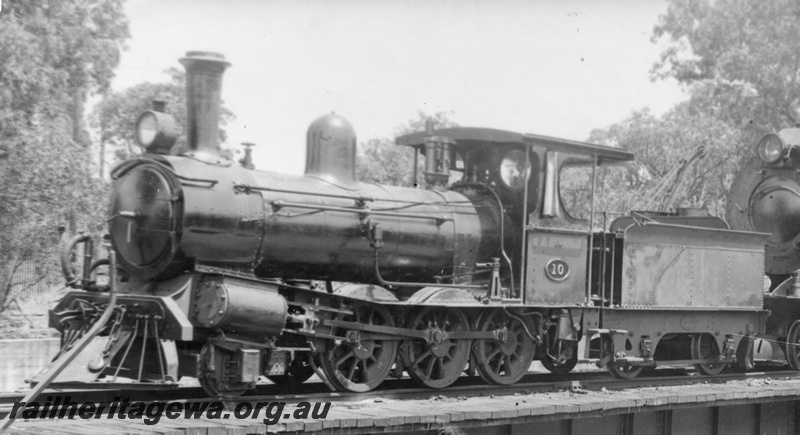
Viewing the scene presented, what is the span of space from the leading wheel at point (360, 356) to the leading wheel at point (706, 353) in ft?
17.8

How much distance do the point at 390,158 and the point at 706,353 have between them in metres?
35.8

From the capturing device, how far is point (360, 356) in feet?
34.7

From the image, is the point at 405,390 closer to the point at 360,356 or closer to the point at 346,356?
the point at 360,356

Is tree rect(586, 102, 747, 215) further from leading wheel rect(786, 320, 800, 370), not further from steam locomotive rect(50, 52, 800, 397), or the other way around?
steam locomotive rect(50, 52, 800, 397)

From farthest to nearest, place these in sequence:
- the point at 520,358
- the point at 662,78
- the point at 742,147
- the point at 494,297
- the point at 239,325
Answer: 1. the point at 662,78
2. the point at 742,147
3. the point at 520,358
4. the point at 494,297
5. the point at 239,325

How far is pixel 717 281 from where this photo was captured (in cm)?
1391

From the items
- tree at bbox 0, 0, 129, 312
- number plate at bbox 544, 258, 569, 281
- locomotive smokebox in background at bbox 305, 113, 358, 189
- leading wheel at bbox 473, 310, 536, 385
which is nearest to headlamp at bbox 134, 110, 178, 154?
locomotive smokebox in background at bbox 305, 113, 358, 189

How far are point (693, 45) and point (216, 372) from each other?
96.9 feet

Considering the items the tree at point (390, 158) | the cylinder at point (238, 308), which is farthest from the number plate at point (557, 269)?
the tree at point (390, 158)

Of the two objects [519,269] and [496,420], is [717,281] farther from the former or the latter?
[496,420]

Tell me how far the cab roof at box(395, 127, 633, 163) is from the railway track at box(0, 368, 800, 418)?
10.2ft

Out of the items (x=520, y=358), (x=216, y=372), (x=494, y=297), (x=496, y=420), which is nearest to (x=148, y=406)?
(x=216, y=372)

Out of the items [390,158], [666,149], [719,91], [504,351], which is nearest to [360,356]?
[504,351]

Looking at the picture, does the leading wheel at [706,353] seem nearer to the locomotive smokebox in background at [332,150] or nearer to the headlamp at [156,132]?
the locomotive smokebox in background at [332,150]
